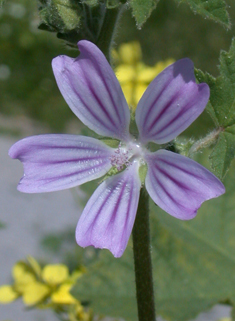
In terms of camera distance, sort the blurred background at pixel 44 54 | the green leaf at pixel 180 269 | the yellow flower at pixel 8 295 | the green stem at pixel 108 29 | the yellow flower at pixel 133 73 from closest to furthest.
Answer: the green stem at pixel 108 29
the green leaf at pixel 180 269
the yellow flower at pixel 8 295
the yellow flower at pixel 133 73
the blurred background at pixel 44 54

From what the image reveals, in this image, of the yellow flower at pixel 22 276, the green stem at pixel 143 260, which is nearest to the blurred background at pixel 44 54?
the yellow flower at pixel 22 276

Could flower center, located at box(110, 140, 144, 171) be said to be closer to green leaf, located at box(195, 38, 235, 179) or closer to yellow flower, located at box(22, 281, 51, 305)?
green leaf, located at box(195, 38, 235, 179)

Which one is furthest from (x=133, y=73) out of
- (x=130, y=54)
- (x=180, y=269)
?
(x=180, y=269)

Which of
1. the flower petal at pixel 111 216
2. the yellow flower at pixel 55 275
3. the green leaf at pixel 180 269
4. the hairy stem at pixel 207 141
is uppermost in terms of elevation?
the hairy stem at pixel 207 141

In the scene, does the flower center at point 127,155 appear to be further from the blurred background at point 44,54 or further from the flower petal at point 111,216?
the blurred background at point 44,54

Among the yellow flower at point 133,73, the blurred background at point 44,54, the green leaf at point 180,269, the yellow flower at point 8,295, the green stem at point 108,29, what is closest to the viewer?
the green stem at point 108,29

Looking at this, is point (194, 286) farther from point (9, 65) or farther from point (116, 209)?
point (9, 65)

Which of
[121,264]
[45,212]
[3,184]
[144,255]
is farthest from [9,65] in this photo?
[144,255]

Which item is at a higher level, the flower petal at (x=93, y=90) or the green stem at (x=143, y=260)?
the flower petal at (x=93, y=90)
